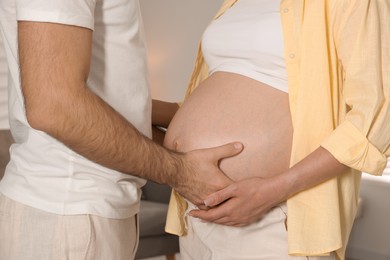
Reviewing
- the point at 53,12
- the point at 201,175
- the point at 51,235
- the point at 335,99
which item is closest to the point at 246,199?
the point at 201,175

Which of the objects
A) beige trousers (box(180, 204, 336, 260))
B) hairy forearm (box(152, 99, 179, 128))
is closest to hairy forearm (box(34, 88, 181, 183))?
beige trousers (box(180, 204, 336, 260))

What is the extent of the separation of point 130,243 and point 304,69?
0.52 meters

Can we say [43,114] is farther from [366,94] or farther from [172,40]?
[172,40]

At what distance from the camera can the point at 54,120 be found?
982mm

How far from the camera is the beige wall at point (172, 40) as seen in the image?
446 centimetres

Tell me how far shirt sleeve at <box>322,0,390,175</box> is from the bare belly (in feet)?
0.46

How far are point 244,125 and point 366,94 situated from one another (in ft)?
0.93

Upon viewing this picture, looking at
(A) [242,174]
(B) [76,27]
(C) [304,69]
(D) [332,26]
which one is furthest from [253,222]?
(B) [76,27]

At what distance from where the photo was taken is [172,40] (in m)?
4.57

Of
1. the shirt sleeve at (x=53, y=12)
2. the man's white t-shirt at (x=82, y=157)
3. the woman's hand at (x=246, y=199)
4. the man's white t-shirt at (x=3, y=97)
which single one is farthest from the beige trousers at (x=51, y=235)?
the man's white t-shirt at (x=3, y=97)

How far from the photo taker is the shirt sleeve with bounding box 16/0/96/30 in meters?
0.95

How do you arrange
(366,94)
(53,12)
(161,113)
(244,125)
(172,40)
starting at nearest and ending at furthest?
(53,12) < (366,94) < (244,125) < (161,113) < (172,40)

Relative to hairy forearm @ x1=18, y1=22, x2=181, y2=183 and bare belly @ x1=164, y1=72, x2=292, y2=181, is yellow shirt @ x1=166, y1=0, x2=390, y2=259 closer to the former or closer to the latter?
bare belly @ x1=164, y1=72, x2=292, y2=181

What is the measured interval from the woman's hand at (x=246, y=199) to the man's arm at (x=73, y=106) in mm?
163
